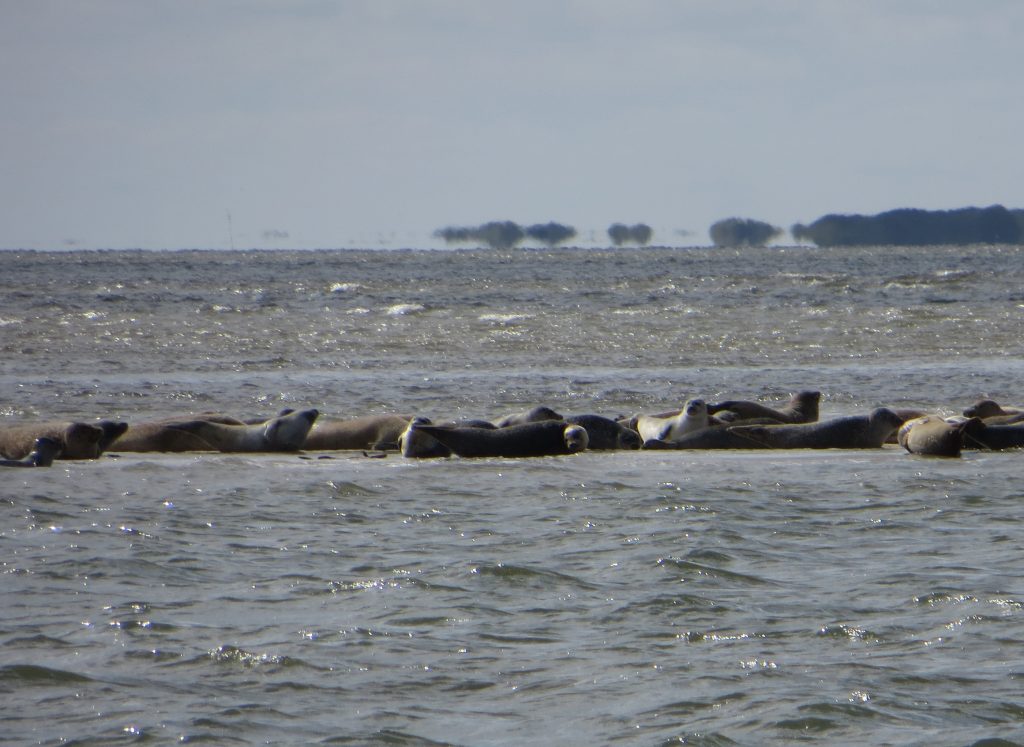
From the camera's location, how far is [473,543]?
22.5ft

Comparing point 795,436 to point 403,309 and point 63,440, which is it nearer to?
point 63,440

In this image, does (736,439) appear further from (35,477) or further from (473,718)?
(473,718)

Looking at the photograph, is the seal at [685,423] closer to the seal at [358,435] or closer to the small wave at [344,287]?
the seal at [358,435]

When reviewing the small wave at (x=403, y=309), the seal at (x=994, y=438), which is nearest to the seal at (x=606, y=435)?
the seal at (x=994, y=438)

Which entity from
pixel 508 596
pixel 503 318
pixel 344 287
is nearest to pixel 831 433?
pixel 508 596

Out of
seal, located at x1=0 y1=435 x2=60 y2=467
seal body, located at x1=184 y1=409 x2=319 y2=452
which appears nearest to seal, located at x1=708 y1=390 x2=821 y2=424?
seal body, located at x1=184 y1=409 x2=319 y2=452

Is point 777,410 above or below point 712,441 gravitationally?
above

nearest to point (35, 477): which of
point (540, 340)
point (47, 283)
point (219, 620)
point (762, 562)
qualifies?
point (219, 620)

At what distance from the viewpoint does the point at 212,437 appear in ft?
34.9

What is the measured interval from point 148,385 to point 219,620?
11553 mm

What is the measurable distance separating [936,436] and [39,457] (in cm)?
651

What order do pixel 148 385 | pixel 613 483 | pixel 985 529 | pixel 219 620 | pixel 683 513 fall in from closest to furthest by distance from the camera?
pixel 219 620 < pixel 985 529 < pixel 683 513 < pixel 613 483 < pixel 148 385

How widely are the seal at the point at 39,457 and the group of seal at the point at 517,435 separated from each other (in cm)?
20

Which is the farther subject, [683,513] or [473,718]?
[683,513]
